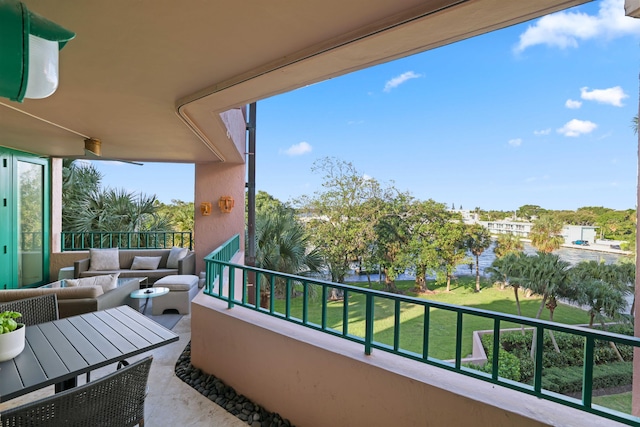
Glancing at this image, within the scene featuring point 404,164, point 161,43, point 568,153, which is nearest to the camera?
point 161,43

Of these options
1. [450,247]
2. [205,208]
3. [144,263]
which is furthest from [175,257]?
[450,247]

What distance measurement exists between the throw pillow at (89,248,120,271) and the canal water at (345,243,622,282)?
32.8 ft

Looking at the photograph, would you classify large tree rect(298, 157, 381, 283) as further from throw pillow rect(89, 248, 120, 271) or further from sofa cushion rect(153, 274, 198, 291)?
sofa cushion rect(153, 274, 198, 291)

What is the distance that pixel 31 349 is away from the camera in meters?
1.81

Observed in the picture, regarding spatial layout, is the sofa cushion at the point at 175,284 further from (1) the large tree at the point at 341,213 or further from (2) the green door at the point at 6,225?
(1) the large tree at the point at 341,213

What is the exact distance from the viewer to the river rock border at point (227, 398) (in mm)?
2298

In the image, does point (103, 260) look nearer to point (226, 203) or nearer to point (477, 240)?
point (226, 203)

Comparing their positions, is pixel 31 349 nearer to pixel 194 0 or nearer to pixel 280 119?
pixel 194 0

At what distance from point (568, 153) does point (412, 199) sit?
10.4 metres

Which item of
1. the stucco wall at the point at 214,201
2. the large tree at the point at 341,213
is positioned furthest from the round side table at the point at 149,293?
the large tree at the point at 341,213

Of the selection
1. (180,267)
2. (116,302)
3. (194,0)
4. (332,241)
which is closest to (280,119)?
(332,241)

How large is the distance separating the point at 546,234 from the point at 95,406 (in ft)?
53.0

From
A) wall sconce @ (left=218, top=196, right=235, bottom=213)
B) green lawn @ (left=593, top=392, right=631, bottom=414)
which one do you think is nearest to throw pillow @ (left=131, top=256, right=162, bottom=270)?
wall sconce @ (left=218, top=196, right=235, bottom=213)

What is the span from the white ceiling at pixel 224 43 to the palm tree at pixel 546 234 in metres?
14.5
